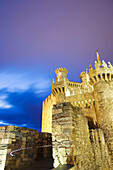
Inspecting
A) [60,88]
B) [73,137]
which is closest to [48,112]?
[60,88]

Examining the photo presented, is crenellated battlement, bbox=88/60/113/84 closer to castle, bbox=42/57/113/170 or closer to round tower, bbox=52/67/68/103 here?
castle, bbox=42/57/113/170

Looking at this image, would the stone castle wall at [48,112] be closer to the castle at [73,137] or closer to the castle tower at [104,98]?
A: the castle at [73,137]

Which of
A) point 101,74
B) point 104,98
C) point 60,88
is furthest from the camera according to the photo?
point 60,88

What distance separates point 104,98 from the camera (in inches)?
419

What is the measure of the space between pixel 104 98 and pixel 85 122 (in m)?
6.04

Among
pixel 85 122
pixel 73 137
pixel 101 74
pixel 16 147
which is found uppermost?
pixel 101 74

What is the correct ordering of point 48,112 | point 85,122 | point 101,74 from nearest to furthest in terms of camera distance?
point 85,122
point 101,74
point 48,112

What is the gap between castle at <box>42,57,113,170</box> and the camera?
3426 mm

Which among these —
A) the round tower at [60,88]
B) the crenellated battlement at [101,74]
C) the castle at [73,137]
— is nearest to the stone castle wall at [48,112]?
the round tower at [60,88]

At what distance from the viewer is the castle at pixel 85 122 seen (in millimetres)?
3426

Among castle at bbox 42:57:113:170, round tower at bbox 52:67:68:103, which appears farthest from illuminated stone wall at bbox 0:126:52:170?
round tower at bbox 52:67:68:103

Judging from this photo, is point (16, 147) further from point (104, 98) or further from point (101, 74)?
point (101, 74)

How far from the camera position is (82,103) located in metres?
13.7

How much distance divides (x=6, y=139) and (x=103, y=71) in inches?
402
